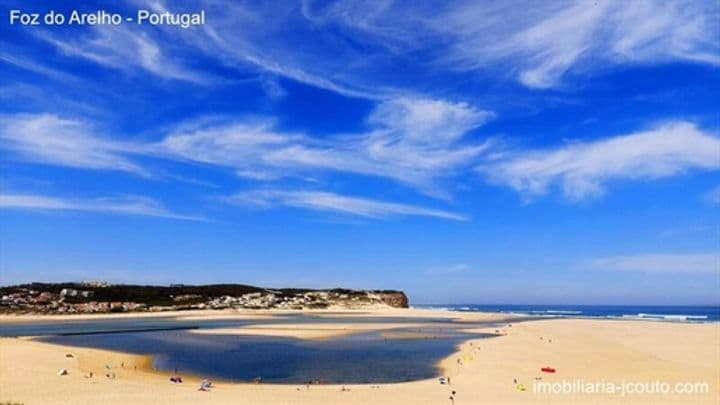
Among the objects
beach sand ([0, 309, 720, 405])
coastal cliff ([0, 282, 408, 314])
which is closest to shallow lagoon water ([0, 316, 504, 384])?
beach sand ([0, 309, 720, 405])

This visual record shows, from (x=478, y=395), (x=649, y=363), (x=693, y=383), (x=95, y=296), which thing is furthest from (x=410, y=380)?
(x=95, y=296)

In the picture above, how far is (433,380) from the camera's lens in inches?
1234

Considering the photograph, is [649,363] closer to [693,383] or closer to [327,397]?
[693,383]

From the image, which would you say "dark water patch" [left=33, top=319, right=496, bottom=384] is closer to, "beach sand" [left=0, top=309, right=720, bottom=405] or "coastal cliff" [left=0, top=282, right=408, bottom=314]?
"beach sand" [left=0, top=309, right=720, bottom=405]

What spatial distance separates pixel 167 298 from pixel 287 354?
116 meters

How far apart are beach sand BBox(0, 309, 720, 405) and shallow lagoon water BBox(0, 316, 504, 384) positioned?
6.76 ft

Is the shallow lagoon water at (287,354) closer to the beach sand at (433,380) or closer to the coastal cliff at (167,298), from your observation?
the beach sand at (433,380)

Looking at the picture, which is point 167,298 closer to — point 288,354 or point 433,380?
point 288,354

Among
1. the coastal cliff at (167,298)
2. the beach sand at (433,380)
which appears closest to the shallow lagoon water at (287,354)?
the beach sand at (433,380)

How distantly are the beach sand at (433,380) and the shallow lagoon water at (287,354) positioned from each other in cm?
206

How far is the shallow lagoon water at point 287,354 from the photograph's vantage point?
34.1 metres

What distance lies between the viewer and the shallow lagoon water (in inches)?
1344

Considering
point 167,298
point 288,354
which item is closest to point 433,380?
point 288,354

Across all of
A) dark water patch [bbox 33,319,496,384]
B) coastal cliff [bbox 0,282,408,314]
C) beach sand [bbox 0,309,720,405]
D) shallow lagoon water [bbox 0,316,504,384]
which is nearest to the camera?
beach sand [bbox 0,309,720,405]
